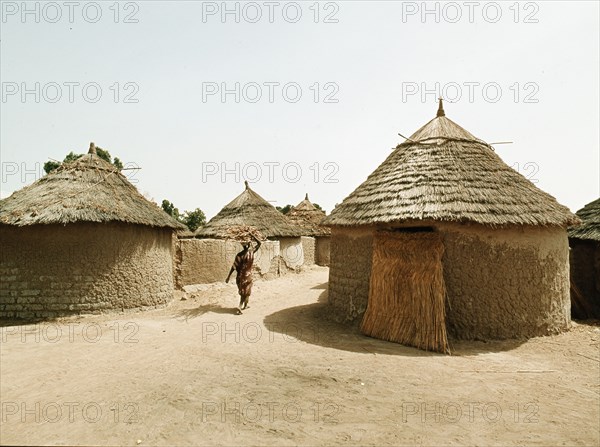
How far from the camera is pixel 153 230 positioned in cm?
967

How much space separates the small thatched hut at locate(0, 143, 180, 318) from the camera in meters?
8.30

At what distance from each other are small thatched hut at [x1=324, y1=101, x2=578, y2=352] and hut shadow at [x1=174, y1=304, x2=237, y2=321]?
3.63 metres

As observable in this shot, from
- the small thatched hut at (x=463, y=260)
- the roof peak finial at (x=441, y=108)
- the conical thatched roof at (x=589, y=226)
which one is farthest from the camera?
the roof peak finial at (x=441, y=108)

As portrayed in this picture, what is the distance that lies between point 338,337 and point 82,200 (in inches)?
264

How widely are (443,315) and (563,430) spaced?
270 centimetres

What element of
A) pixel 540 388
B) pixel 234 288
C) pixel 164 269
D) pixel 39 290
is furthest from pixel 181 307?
pixel 540 388

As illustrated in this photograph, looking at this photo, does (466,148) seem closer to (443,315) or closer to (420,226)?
(420,226)

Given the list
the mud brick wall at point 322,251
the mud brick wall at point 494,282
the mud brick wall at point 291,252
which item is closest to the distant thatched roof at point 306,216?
the mud brick wall at point 322,251

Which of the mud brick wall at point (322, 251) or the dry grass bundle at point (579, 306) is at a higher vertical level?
the mud brick wall at point (322, 251)

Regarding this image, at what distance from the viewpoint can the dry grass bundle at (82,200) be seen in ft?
27.2

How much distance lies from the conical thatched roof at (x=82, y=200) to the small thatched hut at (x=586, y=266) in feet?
34.4

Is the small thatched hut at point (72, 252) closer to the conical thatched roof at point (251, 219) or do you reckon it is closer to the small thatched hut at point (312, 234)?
the conical thatched roof at point (251, 219)

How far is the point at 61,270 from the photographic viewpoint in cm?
832

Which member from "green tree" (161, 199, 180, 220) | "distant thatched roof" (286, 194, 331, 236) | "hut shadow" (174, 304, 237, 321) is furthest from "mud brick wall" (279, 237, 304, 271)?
"green tree" (161, 199, 180, 220)
